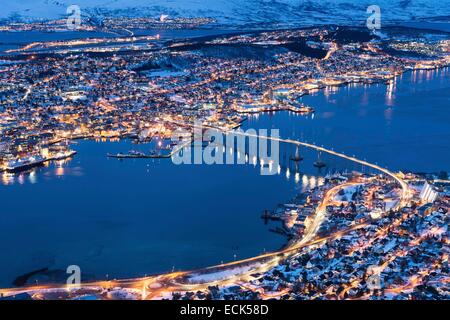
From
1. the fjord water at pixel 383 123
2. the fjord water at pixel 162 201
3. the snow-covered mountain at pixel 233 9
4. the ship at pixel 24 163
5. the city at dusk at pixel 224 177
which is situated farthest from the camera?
the snow-covered mountain at pixel 233 9

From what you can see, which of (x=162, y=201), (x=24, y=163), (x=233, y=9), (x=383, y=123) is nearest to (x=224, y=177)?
(x=162, y=201)

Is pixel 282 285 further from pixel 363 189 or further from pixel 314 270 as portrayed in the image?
pixel 363 189

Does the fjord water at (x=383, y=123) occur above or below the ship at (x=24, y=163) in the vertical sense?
above

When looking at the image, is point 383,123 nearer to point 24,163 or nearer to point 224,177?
point 224,177

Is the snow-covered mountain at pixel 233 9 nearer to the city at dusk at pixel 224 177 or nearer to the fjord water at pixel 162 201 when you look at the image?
the city at dusk at pixel 224 177

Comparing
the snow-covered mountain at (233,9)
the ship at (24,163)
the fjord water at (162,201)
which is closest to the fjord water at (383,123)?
the fjord water at (162,201)
